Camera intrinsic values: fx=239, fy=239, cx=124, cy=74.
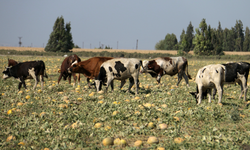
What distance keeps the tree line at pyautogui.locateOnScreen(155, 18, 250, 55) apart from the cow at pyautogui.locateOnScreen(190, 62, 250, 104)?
75.9m

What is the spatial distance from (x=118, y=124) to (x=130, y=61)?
5661mm

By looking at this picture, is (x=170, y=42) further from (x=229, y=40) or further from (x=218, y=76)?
(x=218, y=76)

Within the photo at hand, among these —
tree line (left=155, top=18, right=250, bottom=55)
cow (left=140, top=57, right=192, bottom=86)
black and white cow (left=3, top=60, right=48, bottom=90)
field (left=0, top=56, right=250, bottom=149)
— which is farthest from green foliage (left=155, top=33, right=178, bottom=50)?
field (left=0, top=56, right=250, bottom=149)

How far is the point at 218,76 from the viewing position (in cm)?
986

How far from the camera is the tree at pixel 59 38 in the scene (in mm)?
84312

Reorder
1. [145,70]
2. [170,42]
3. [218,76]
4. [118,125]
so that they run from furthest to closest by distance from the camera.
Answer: [170,42] → [145,70] → [218,76] → [118,125]

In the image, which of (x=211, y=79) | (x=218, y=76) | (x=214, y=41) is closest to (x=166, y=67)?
(x=211, y=79)

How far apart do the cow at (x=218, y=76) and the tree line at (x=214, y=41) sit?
7585cm

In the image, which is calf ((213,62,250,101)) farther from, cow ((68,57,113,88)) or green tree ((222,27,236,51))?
green tree ((222,27,236,51))

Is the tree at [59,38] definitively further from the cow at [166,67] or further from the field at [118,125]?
the field at [118,125]

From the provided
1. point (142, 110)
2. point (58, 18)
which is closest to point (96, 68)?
point (142, 110)

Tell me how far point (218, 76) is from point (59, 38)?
267ft

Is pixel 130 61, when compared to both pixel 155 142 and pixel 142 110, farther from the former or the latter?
pixel 155 142

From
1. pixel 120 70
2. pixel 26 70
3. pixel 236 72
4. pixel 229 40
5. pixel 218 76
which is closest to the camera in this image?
pixel 218 76
